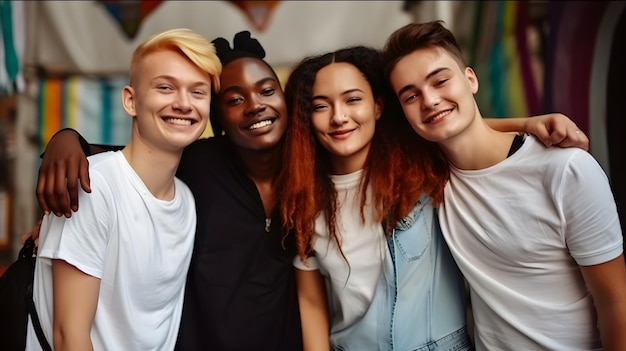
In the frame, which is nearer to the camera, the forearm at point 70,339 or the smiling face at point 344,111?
the forearm at point 70,339

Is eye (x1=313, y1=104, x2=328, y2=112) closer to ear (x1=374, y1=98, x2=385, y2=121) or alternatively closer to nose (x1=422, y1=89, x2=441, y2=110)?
ear (x1=374, y1=98, x2=385, y2=121)

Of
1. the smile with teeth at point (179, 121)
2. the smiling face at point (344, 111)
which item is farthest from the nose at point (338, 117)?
the smile with teeth at point (179, 121)

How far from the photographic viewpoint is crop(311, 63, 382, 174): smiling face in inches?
52.8

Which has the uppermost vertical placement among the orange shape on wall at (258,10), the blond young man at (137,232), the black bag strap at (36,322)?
the orange shape on wall at (258,10)

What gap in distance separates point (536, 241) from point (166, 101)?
0.96m

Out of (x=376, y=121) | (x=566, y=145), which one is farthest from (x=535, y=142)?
(x=376, y=121)

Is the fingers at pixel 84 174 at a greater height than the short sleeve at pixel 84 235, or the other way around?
the fingers at pixel 84 174

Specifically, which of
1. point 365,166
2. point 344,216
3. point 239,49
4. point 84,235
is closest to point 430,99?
point 365,166

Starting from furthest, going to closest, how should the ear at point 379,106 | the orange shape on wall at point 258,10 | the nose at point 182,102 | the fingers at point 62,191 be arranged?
the orange shape on wall at point 258,10, the ear at point 379,106, the nose at point 182,102, the fingers at point 62,191

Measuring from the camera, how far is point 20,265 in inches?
48.9

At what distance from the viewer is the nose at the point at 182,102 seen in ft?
4.03

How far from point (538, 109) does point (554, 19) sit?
39cm

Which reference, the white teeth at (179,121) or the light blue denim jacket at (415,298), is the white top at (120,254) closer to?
Result: the white teeth at (179,121)

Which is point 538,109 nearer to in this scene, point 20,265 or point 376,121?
point 376,121
